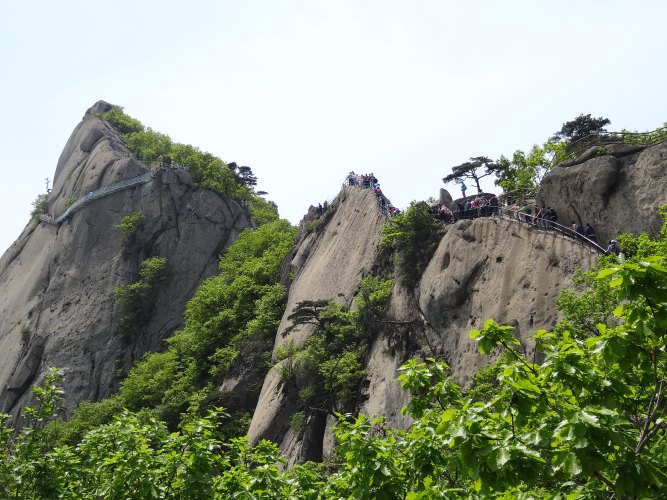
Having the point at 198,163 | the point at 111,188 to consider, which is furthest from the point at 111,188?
the point at 198,163

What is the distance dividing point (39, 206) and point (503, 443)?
6719 cm

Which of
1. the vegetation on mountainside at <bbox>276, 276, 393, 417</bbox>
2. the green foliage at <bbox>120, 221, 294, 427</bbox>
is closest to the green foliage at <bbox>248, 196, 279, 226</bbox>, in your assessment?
the green foliage at <bbox>120, 221, 294, 427</bbox>

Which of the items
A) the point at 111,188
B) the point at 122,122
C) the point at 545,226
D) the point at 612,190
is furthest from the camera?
the point at 122,122

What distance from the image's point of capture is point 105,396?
4550 cm

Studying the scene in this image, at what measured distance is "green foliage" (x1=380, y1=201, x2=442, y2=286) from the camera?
89.1 ft

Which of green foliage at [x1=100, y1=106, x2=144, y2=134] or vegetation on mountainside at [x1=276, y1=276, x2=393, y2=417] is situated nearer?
vegetation on mountainside at [x1=276, y1=276, x2=393, y2=417]

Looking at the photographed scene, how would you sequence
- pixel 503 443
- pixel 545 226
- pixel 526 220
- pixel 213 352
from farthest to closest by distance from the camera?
pixel 213 352 < pixel 526 220 < pixel 545 226 < pixel 503 443

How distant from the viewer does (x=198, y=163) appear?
197 ft

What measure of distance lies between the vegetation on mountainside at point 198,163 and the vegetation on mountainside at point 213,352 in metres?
12.0

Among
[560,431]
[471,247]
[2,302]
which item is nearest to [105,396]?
[2,302]

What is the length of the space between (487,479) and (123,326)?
153 ft

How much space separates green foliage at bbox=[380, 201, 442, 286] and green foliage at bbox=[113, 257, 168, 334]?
27.6 metres

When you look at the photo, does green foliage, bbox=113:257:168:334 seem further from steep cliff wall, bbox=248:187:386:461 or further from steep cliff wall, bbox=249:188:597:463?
steep cliff wall, bbox=249:188:597:463

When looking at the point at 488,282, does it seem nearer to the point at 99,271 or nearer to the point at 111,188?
the point at 99,271
